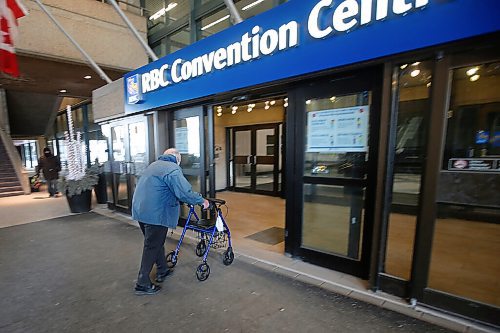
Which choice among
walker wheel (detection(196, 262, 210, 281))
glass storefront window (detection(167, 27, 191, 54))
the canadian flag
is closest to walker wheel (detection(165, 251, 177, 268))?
walker wheel (detection(196, 262, 210, 281))

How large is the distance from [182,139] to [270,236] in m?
2.31

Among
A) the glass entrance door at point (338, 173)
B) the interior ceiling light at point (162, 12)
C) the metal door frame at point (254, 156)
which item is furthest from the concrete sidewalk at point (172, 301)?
the interior ceiling light at point (162, 12)

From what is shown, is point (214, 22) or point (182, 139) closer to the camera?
point (182, 139)

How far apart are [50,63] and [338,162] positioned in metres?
6.47

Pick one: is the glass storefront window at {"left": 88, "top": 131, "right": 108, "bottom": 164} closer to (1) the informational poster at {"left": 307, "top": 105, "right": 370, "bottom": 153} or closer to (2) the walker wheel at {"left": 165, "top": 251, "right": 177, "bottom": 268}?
(2) the walker wheel at {"left": 165, "top": 251, "right": 177, "bottom": 268}

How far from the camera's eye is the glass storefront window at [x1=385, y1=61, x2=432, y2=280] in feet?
6.85

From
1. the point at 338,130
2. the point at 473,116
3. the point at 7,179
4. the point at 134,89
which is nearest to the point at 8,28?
the point at 134,89

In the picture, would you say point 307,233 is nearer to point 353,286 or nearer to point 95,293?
point 353,286

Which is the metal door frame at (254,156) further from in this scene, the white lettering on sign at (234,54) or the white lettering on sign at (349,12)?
the white lettering on sign at (349,12)

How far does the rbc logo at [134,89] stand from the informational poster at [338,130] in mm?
3220

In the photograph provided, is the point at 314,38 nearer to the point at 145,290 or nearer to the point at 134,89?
the point at 145,290

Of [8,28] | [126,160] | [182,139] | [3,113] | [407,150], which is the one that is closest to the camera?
[407,150]

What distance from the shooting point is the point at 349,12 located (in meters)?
2.09

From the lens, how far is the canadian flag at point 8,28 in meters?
3.43
